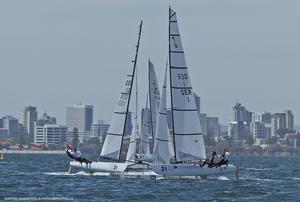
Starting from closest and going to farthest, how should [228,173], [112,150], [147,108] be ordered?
[228,173], [112,150], [147,108]

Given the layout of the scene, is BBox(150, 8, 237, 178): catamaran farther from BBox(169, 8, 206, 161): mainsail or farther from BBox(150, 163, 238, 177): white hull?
BBox(150, 163, 238, 177): white hull

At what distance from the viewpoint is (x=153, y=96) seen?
10212 centimetres

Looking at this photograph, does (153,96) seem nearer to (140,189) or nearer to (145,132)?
(145,132)

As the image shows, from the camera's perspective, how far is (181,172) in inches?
3204

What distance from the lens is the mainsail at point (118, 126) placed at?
9031 centimetres

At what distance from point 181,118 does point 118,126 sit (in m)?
8.59

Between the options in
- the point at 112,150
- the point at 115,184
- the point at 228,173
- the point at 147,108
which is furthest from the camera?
the point at 147,108

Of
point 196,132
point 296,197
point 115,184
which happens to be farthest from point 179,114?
point 296,197

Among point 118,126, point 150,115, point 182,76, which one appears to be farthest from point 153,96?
point 182,76

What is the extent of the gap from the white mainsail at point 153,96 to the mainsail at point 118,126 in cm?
988

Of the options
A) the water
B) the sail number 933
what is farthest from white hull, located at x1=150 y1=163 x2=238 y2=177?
the sail number 933

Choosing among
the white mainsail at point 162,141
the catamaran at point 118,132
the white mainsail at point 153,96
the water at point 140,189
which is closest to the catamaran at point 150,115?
the white mainsail at point 153,96

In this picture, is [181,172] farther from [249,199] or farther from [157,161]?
[249,199]

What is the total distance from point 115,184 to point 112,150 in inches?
465
